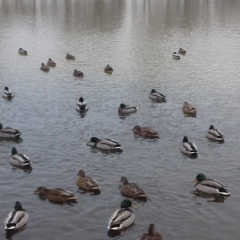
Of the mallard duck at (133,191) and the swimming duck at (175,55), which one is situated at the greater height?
the mallard duck at (133,191)

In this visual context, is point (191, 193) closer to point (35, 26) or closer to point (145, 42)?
point (145, 42)

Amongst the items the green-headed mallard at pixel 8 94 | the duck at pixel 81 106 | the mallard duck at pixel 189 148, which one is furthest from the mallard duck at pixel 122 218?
the green-headed mallard at pixel 8 94

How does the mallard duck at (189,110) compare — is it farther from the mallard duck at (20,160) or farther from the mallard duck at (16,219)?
the mallard duck at (16,219)

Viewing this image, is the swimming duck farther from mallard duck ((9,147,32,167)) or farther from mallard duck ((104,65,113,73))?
mallard duck ((9,147,32,167))

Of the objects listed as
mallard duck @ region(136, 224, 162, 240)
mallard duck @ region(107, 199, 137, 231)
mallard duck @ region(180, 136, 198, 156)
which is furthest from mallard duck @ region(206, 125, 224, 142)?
mallard duck @ region(136, 224, 162, 240)

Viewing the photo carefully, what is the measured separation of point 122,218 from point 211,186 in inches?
143

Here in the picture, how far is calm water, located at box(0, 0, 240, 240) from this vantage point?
14219mm

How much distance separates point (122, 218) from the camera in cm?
1347

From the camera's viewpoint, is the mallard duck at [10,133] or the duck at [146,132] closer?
the mallard duck at [10,133]

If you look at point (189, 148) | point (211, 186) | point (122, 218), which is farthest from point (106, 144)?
point (122, 218)

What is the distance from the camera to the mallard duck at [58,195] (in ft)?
Result: 49.2

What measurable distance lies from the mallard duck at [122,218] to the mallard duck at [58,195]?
1.83m

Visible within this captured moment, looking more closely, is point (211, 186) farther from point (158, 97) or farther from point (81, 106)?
point (158, 97)

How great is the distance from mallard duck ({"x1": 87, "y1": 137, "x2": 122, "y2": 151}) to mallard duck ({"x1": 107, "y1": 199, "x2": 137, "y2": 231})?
5280 mm
